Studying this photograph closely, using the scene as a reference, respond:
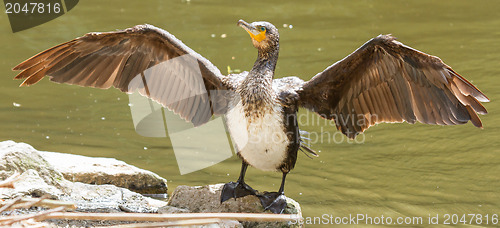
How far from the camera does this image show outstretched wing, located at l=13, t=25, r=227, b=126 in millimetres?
5816

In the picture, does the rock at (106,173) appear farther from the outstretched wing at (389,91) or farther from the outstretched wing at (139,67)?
the outstretched wing at (389,91)

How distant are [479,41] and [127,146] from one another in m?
6.20

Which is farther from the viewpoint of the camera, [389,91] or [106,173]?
[106,173]

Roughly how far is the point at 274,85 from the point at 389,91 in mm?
946

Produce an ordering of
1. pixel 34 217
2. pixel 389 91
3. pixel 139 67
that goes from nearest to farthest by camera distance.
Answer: pixel 34 217 → pixel 389 91 → pixel 139 67

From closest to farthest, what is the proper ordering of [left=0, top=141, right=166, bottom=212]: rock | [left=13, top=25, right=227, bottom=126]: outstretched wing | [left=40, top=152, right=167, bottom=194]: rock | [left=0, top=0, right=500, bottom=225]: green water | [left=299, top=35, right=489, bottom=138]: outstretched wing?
[left=0, top=141, right=166, bottom=212]: rock < [left=299, top=35, right=489, bottom=138]: outstretched wing < [left=13, top=25, right=227, bottom=126]: outstretched wing < [left=40, top=152, right=167, bottom=194]: rock < [left=0, top=0, right=500, bottom=225]: green water

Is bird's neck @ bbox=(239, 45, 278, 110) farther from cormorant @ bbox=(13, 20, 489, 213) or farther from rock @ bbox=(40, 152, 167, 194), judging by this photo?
rock @ bbox=(40, 152, 167, 194)

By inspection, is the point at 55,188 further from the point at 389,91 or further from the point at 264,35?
the point at 389,91

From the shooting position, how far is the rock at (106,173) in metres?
6.59

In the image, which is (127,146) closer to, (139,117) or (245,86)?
(139,117)

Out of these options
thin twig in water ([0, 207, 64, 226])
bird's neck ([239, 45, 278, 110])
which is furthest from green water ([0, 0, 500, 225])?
thin twig in water ([0, 207, 64, 226])

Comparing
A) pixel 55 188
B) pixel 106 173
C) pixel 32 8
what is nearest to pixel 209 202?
pixel 55 188

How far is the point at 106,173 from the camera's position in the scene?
6.64m

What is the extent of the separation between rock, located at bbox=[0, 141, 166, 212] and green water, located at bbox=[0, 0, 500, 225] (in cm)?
140
